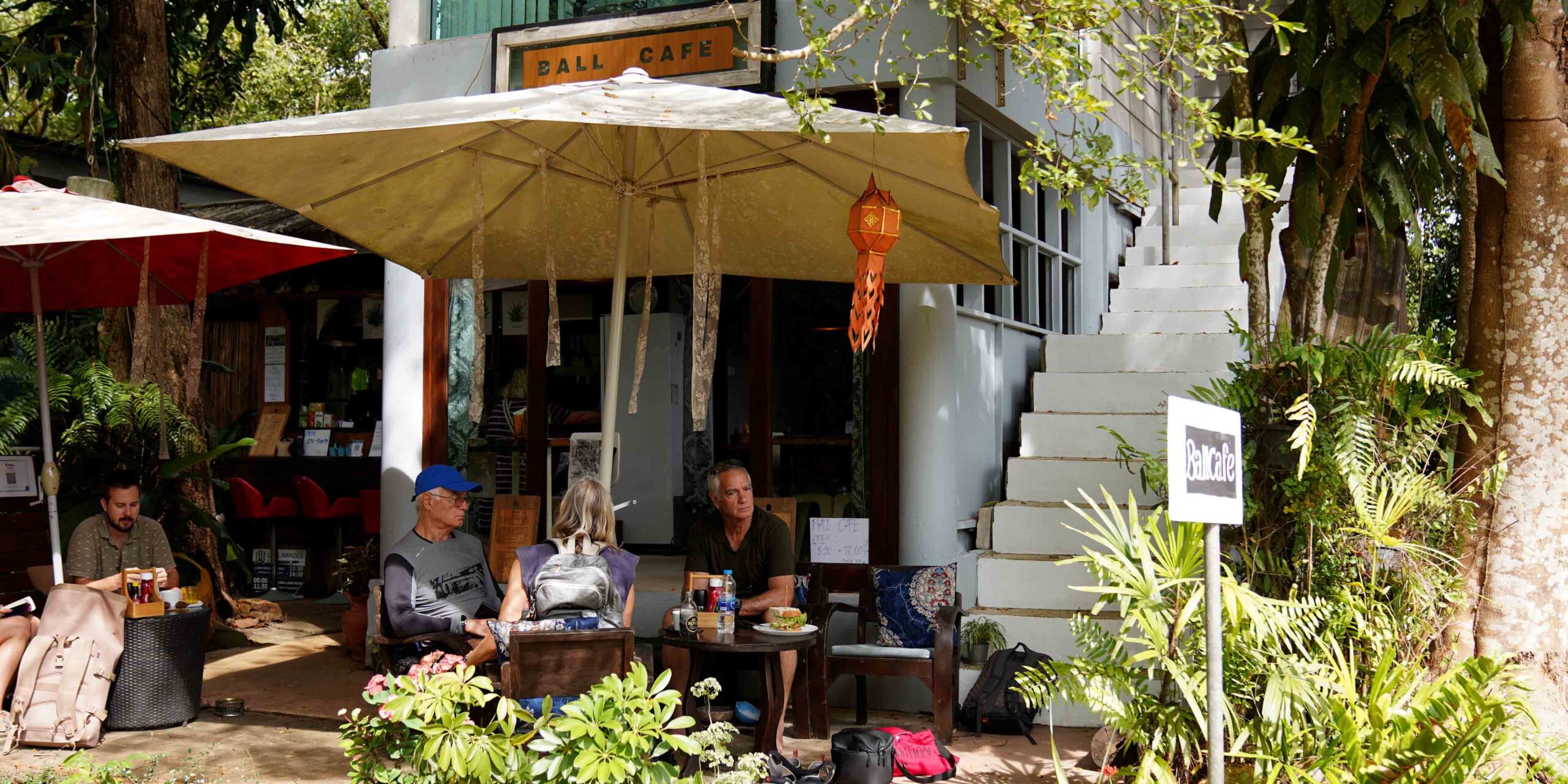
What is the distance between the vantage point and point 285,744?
18.7ft

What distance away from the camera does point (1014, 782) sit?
16.8ft

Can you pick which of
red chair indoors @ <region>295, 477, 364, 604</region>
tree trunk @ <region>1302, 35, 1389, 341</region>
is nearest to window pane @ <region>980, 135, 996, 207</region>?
tree trunk @ <region>1302, 35, 1389, 341</region>

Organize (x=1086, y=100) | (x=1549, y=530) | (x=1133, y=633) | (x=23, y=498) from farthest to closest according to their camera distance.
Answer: (x=23, y=498)
(x=1133, y=633)
(x=1549, y=530)
(x=1086, y=100)

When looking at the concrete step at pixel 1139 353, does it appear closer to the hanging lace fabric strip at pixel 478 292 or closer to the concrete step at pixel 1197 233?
the concrete step at pixel 1197 233

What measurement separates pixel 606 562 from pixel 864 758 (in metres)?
1.27

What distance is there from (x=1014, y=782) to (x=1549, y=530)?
7.62 ft

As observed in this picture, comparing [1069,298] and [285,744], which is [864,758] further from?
[1069,298]

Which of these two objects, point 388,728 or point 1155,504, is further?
point 1155,504

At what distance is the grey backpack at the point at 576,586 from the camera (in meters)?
4.80

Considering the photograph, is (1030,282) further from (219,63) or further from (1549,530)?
(219,63)

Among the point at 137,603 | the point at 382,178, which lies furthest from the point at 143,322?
the point at 382,178

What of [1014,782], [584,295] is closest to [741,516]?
[1014,782]

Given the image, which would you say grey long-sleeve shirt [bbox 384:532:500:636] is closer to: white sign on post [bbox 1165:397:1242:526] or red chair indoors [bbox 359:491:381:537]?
white sign on post [bbox 1165:397:1242:526]

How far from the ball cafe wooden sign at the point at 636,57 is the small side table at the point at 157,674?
3.56m
